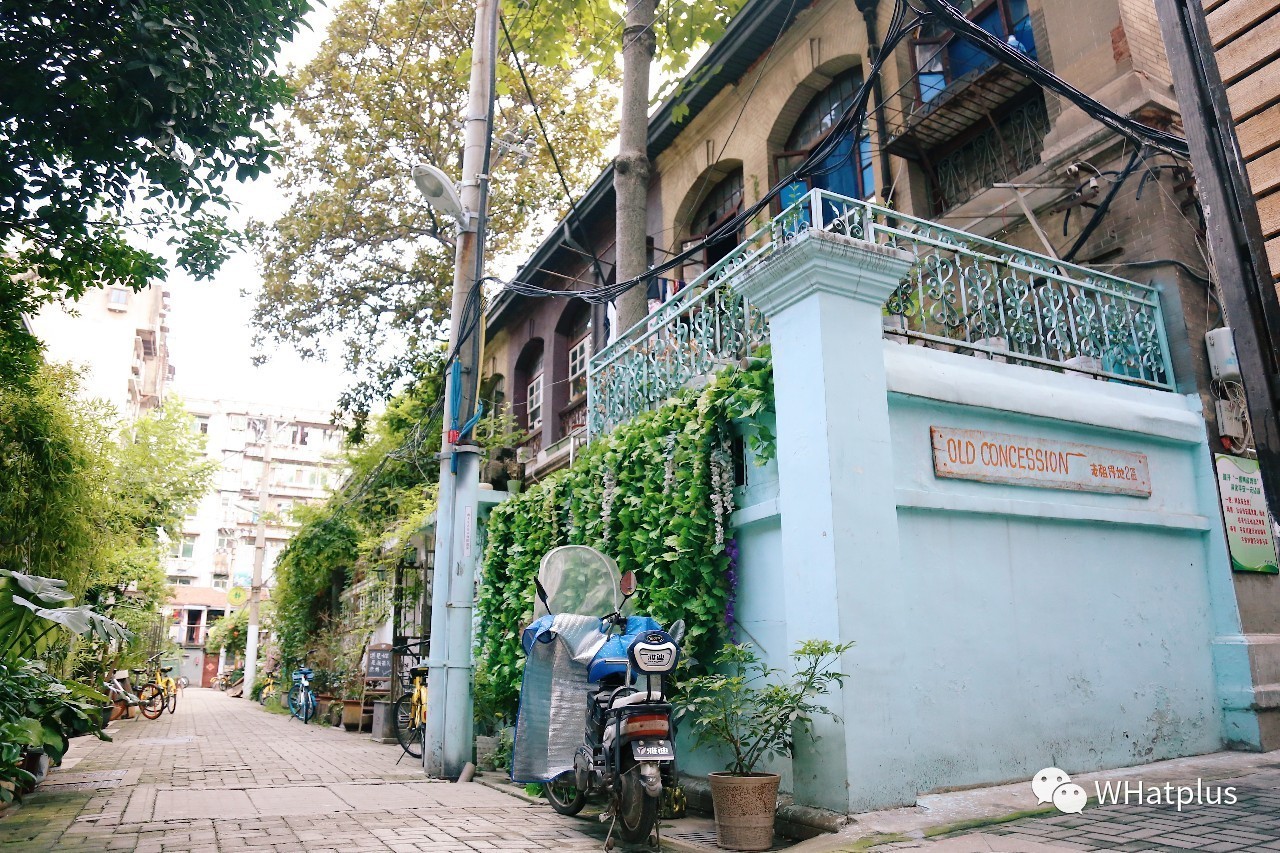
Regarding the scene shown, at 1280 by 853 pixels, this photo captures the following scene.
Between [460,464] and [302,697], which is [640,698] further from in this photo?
[302,697]

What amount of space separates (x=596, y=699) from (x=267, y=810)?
2.71 metres

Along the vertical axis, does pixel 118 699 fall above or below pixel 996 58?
below

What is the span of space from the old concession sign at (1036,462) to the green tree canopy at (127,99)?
509cm

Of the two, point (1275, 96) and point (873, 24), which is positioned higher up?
point (873, 24)

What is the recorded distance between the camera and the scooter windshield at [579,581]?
21.4 ft

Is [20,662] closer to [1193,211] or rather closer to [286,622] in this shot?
[1193,211]

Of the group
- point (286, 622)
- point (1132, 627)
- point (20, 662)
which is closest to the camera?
point (1132, 627)

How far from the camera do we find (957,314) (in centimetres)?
662

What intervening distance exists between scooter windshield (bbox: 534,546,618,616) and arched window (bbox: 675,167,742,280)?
22.7ft

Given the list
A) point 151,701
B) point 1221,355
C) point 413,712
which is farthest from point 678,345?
point 151,701

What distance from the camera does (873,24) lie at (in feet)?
33.4

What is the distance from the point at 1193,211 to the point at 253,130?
298 inches

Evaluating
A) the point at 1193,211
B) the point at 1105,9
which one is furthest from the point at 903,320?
the point at 1105,9

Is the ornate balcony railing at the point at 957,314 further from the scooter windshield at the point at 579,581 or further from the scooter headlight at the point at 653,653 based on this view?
the scooter headlight at the point at 653,653
